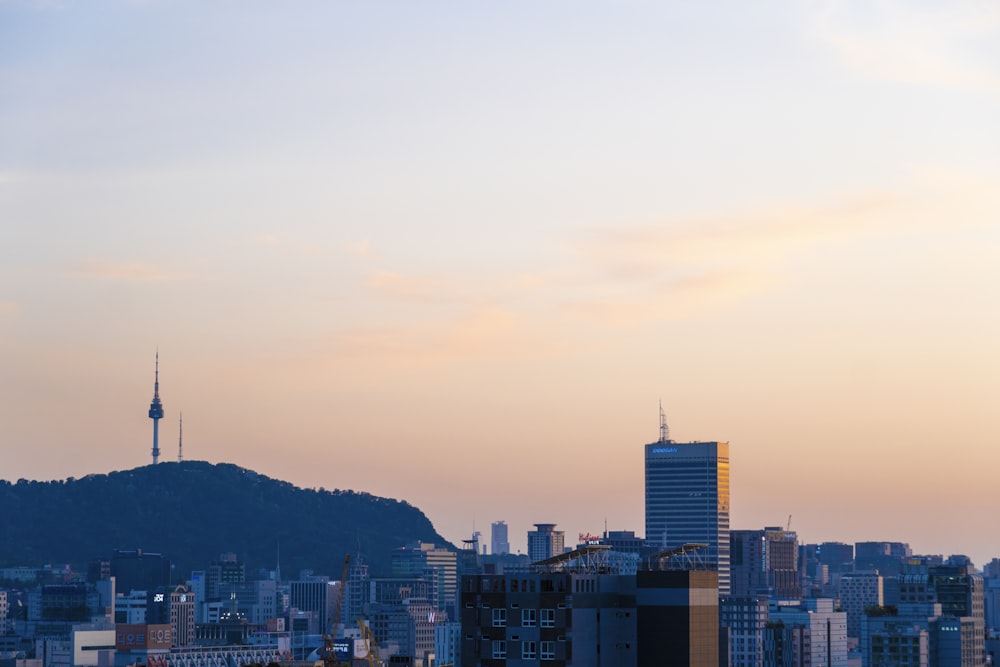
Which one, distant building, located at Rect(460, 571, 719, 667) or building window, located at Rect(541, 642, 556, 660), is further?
distant building, located at Rect(460, 571, 719, 667)

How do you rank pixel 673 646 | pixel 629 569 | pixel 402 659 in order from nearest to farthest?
1. pixel 673 646
2. pixel 629 569
3. pixel 402 659

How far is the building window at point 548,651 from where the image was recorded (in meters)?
125

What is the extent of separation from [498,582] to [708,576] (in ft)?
49.1

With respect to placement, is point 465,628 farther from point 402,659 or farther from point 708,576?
point 402,659

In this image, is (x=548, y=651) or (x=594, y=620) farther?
(x=594, y=620)

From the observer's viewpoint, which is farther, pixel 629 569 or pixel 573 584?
pixel 629 569

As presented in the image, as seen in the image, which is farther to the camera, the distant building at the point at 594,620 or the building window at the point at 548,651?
the distant building at the point at 594,620

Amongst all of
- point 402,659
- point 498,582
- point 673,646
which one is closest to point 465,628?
point 498,582

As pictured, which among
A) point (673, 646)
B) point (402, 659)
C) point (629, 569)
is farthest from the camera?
point (402, 659)

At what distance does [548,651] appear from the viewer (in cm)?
12506

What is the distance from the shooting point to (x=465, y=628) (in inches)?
5049

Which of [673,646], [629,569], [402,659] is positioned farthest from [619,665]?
[402,659]

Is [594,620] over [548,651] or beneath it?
over

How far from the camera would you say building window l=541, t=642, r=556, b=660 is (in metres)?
125
